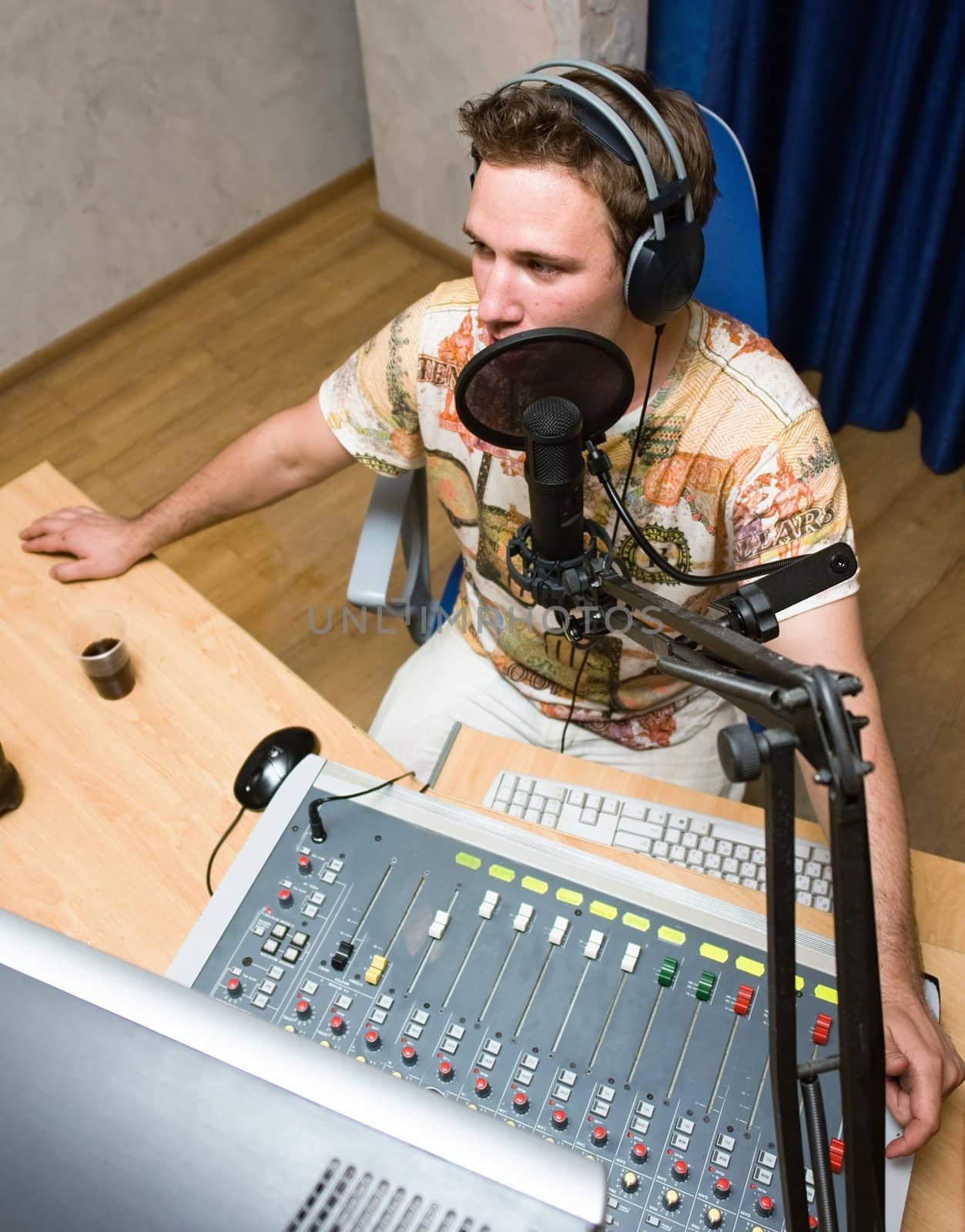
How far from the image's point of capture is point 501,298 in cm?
118

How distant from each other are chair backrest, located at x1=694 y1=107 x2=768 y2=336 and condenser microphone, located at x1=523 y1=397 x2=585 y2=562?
674mm

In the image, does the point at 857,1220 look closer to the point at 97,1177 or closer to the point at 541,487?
the point at 97,1177

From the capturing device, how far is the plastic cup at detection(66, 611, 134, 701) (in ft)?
4.28

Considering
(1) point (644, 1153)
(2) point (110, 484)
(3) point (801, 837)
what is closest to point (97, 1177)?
(1) point (644, 1153)

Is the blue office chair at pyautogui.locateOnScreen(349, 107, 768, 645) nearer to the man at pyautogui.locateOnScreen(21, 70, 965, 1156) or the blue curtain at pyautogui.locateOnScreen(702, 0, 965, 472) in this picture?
the man at pyautogui.locateOnScreen(21, 70, 965, 1156)

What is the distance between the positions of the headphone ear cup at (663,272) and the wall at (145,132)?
1987 millimetres

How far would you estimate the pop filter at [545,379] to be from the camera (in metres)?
0.85

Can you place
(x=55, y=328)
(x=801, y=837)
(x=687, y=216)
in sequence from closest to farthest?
1. (x=687, y=216)
2. (x=801, y=837)
3. (x=55, y=328)

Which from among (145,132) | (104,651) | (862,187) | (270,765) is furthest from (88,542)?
(145,132)

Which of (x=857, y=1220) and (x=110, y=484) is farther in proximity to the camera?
(x=110, y=484)

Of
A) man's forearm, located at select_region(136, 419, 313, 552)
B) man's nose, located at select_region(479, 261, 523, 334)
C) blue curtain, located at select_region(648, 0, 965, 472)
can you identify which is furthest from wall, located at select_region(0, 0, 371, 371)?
man's nose, located at select_region(479, 261, 523, 334)

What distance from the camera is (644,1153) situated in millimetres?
916

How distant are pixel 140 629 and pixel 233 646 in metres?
0.12

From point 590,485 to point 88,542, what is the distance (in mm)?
633
